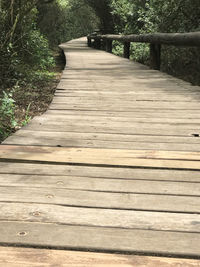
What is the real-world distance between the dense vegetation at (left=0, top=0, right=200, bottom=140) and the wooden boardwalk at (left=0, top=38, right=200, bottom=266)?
1.06 meters

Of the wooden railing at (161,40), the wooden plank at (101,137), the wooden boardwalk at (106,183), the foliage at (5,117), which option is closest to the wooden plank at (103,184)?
the wooden boardwalk at (106,183)

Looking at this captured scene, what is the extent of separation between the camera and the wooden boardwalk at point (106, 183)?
144 centimetres

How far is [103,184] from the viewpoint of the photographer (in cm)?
200

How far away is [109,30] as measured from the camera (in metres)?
22.7

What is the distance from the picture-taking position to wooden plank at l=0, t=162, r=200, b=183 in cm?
210

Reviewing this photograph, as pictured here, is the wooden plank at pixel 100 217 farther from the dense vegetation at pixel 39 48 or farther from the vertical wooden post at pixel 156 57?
the vertical wooden post at pixel 156 57

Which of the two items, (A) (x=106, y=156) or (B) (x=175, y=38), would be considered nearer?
(A) (x=106, y=156)

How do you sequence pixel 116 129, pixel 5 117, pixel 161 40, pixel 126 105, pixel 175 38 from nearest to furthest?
pixel 116 129, pixel 126 105, pixel 5 117, pixel 175 38, pixel 161 40

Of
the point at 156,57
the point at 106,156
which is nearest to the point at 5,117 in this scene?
the point at 106,156

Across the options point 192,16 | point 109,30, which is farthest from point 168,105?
point 109,30

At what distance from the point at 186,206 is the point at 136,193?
0.26m

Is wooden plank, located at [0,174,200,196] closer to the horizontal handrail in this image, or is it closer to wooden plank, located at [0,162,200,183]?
wooden plank, located at [0,162,200,183]

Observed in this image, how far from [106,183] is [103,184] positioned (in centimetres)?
2

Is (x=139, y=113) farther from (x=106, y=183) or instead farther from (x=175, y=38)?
(x=175, y=38)
